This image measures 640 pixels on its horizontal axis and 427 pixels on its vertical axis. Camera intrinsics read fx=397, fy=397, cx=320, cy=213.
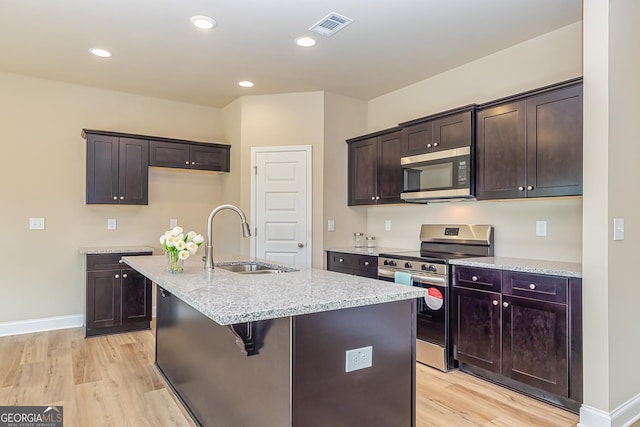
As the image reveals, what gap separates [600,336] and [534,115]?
1.53m

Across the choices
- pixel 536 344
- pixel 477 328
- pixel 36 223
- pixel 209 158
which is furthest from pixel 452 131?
pixel 36 223

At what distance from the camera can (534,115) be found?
2852 millimetres

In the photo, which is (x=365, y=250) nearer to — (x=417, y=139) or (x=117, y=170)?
(x=417, y=139)

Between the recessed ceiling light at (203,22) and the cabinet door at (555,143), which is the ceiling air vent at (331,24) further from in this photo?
the cabinet door at (555,143)

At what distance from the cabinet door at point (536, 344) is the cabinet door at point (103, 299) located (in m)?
3.65

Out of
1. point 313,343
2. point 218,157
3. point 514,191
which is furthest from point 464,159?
point 218,157

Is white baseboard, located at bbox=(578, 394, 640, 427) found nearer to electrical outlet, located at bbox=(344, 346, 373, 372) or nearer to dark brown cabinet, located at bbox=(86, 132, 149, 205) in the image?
electrical outlet, located at bbox=(344, 346, 373, 372)

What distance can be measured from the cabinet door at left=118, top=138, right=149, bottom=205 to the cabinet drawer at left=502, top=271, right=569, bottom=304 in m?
3.74

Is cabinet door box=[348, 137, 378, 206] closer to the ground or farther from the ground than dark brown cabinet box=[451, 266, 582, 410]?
farther from the ground

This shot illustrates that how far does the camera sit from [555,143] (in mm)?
2729

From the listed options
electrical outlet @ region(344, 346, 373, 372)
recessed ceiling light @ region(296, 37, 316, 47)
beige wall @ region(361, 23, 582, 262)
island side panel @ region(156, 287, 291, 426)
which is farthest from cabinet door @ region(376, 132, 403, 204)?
electrical outlet @ region(344, 346, 373, 372)

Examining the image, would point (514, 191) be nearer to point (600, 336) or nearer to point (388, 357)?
point (600, 336)

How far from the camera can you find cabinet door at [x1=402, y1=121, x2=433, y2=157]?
12.0 feet

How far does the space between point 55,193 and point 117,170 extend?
709mm
